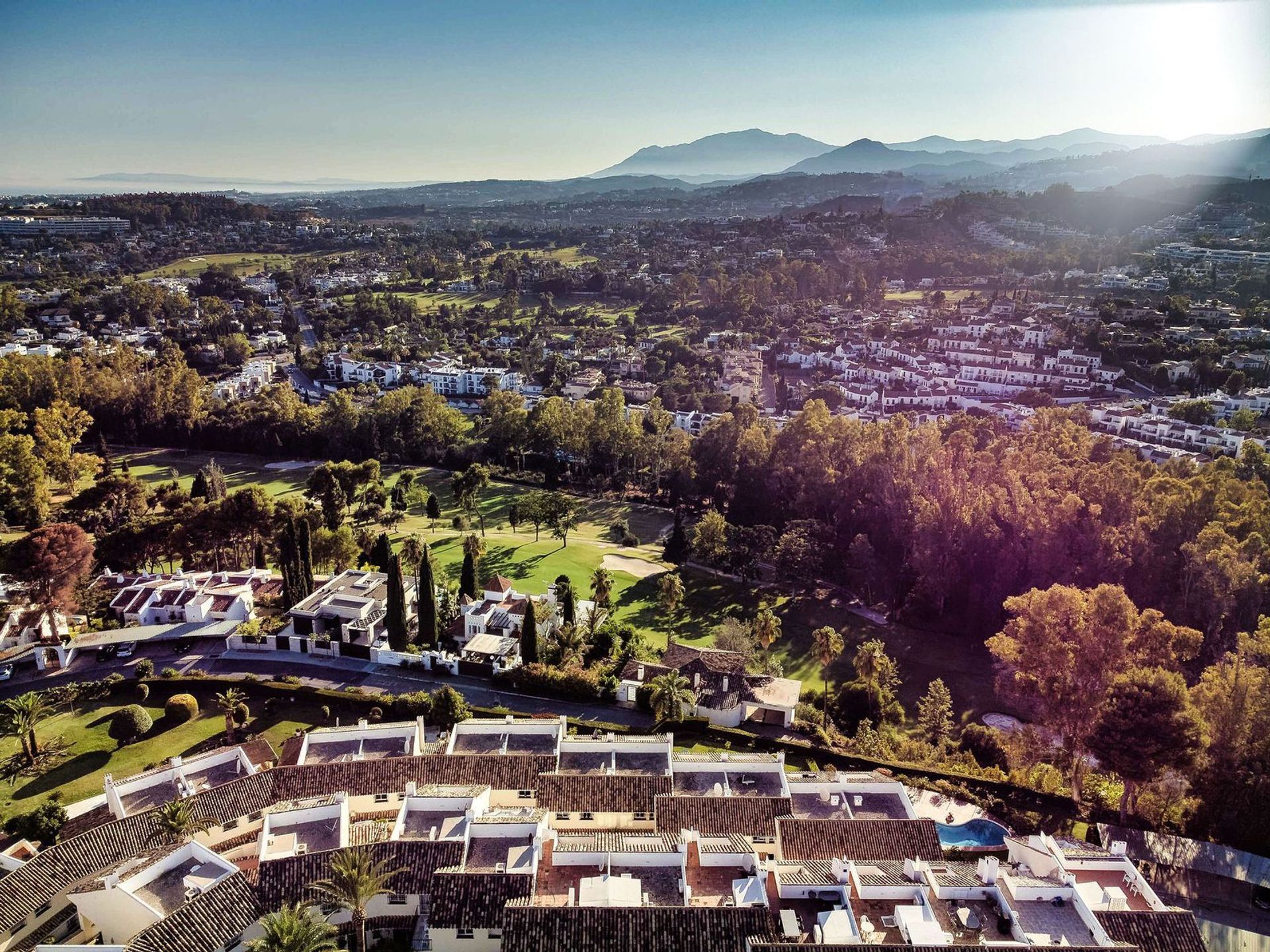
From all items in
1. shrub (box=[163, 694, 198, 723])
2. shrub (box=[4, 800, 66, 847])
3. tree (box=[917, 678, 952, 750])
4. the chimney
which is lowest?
tree (box=[917, 678, 952, 750])

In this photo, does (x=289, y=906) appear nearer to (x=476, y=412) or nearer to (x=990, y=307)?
(x=476, y=412)

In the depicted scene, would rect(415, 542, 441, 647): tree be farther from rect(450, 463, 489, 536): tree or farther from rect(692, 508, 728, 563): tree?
rect(450, 463, 489, 536): tree

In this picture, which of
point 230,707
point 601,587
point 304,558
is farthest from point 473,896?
point 304,558

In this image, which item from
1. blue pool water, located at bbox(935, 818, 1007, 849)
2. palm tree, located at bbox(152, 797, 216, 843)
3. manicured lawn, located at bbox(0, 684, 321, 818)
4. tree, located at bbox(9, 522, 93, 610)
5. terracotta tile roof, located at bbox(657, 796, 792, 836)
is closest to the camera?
palm tree, located at bbox(152, 797, 216, 843)

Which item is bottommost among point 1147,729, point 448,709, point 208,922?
point 448,709

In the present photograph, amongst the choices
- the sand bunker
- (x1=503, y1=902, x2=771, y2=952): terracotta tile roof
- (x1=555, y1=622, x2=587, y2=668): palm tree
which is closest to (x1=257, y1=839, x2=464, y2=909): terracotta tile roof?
(x1=503, y1=902, x2=771, y2=952): terracotta tile roof

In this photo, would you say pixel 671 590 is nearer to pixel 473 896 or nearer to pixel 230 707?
pixel 230 707

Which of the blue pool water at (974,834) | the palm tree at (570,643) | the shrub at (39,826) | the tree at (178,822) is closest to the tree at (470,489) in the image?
the palm tree at (570,643)
